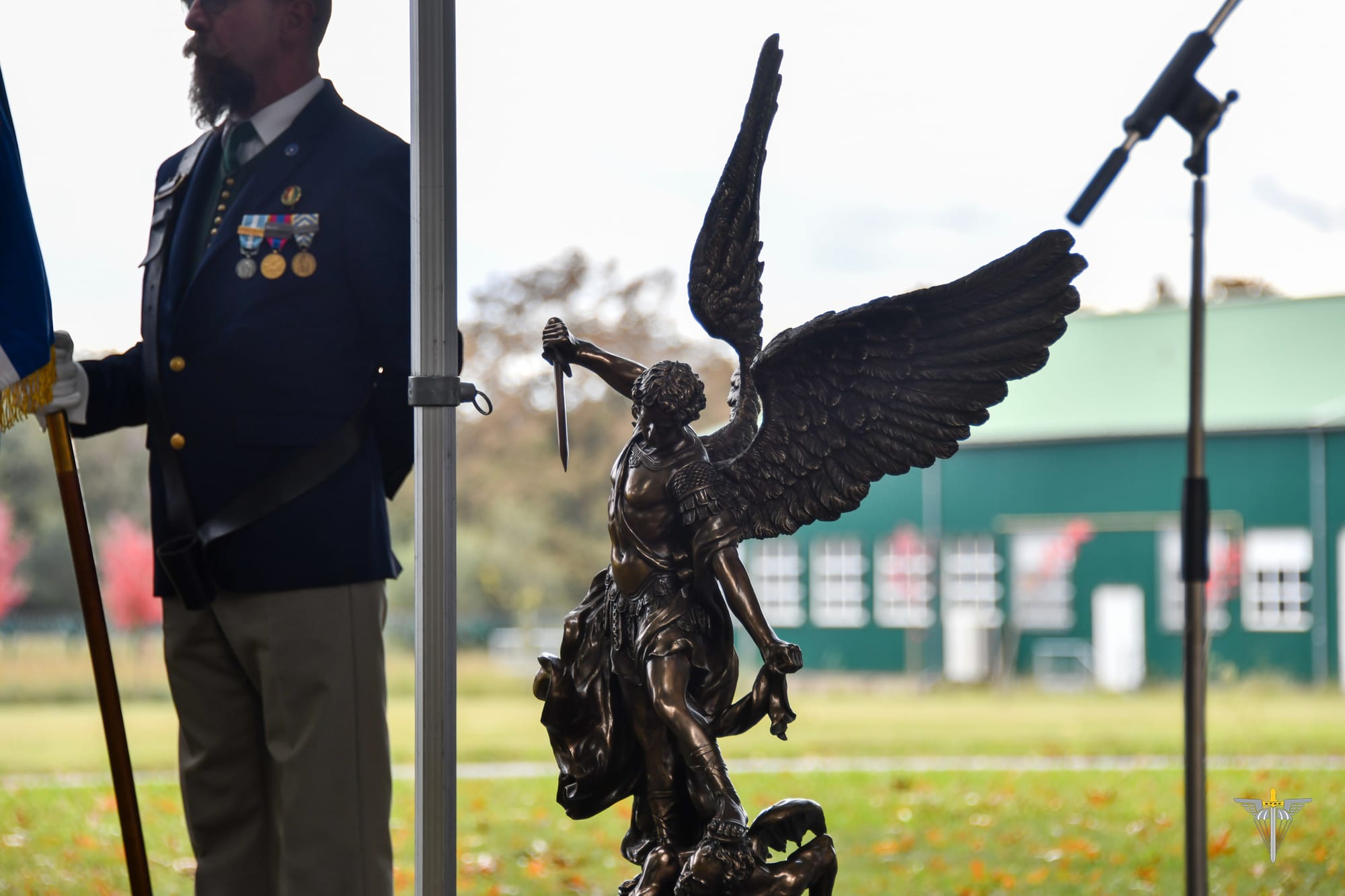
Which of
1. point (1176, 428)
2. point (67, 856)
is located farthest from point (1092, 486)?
point (67, 856)

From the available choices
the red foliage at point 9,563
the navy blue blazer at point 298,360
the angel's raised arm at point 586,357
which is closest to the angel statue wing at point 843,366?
the angel's raised arm at point 586,357

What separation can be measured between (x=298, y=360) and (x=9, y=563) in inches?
209

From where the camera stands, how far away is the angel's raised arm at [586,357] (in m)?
1.48

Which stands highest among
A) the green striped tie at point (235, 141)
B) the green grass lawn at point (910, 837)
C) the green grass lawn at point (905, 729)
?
the green striped tie at point (235, 141)

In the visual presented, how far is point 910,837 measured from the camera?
355 cm

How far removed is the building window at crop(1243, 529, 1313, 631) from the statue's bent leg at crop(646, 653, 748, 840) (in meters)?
6.34

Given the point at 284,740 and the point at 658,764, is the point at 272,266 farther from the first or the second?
the point at 658,764

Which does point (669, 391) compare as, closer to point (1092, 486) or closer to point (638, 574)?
point (638, 574)

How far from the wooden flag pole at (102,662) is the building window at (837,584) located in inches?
258

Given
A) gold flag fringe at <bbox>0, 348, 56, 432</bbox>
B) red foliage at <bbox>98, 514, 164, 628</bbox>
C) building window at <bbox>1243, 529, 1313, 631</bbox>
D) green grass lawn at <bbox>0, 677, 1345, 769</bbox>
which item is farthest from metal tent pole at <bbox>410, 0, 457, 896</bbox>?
building window at <bbox>1243, 529, 1313, 631</bbox>

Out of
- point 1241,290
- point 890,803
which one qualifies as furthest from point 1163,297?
point 890,803

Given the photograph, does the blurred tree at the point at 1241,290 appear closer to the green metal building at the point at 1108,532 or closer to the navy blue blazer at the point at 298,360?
the green metal building at the point at 1108,532

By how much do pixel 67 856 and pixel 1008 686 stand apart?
17.7ft

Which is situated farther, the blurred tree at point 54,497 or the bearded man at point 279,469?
the blurred tree at point 54,497
